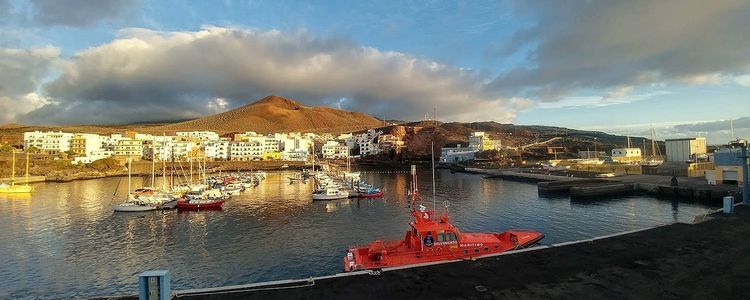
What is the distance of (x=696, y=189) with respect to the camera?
4216 centimetres

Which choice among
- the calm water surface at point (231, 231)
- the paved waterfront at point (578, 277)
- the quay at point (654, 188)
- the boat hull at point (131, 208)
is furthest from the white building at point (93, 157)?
the paved waterfront at point (578, 277)

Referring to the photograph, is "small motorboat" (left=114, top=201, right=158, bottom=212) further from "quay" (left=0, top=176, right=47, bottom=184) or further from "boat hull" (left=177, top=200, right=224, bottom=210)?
"quay" (left=0, top=176, right=47, bottom=184)

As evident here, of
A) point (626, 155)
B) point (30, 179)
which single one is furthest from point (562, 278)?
point (626, 155)

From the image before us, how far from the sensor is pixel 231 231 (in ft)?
108

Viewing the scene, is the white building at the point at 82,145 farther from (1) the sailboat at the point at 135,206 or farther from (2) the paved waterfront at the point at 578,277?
(2) the paved waterfront at the point at 578,277

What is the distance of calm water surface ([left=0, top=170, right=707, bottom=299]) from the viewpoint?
22.0 m

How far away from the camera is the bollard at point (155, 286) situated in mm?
8508

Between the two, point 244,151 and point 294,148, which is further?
point 294,148

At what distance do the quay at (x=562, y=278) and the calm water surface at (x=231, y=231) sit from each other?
1078 centimetres

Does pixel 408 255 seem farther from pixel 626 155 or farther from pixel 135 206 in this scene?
pixel 626 155

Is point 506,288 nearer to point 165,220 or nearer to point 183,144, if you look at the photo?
point 165,220

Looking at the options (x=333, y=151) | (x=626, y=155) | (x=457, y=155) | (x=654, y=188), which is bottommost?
(x=654, y=188)

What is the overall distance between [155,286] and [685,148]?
10133cm

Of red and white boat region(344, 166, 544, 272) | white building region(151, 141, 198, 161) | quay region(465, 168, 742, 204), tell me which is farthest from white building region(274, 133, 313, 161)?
red and white boat region(344, 166, 544, 272)
